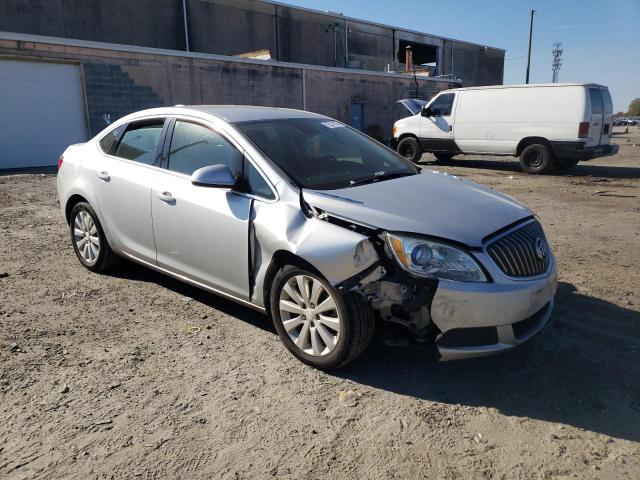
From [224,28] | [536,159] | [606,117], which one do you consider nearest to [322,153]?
[536,159]

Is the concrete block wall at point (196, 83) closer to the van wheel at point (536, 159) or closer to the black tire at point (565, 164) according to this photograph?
the van wheel at point (536, 159)

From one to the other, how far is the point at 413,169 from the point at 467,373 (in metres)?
1.74

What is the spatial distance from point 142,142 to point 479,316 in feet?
10.5

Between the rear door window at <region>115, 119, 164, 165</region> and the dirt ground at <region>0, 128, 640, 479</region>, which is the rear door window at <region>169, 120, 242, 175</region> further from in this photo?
the dirt ground at <region>0, 128, 640, 479</region>

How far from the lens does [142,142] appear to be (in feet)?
14.9

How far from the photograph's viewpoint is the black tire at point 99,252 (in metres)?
4.89

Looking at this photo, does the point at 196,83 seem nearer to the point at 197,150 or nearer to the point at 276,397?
the point at 197,150

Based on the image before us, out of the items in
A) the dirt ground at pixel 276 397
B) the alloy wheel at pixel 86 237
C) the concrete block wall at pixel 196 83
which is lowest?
the dirt ground at pixel 276 397

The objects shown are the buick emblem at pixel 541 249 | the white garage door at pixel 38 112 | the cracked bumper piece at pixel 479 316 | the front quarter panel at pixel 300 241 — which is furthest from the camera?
the white garage door at pixel 38 112

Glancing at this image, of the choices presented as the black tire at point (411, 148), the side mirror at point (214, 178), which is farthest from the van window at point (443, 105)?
the side mirror at point (214, 178)

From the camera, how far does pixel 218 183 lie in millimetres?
3482

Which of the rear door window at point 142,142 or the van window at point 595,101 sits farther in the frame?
the van window at point 595,101

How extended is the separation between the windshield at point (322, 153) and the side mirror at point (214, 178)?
322mm

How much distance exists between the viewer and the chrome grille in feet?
9.90
